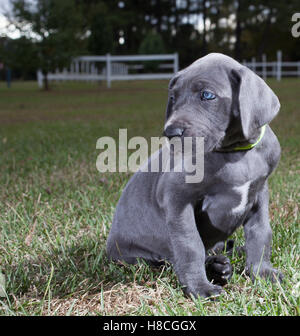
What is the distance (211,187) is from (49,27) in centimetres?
1789

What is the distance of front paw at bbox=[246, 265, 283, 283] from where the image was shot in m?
2.11

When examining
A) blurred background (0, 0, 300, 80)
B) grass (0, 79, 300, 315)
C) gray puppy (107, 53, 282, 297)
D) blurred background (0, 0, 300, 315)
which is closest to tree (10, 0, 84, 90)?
blurred background (0, 0, 300, 80)

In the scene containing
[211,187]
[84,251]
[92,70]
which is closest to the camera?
[211,187]

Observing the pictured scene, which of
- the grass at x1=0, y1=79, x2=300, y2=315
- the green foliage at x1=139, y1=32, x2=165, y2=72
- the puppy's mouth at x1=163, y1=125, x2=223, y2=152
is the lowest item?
the grass at x1=0, y1=79, x2=300, y2=315

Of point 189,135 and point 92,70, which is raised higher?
point 92,70

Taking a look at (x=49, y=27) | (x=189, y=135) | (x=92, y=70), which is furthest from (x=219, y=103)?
(x=92, y=70)

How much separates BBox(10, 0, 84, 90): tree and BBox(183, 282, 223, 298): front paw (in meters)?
17.5

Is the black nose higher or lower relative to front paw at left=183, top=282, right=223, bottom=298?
higher

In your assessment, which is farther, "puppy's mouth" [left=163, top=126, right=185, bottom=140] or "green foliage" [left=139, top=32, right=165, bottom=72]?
"green foliage" [left=139, top=32, right=165, bottom=72]

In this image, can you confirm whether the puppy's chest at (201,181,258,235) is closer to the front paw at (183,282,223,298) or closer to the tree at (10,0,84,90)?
the front paw at (183,282,223,298)

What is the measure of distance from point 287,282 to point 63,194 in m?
2.14

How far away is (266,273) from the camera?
214cm

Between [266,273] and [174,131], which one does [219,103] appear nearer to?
[174,131]
